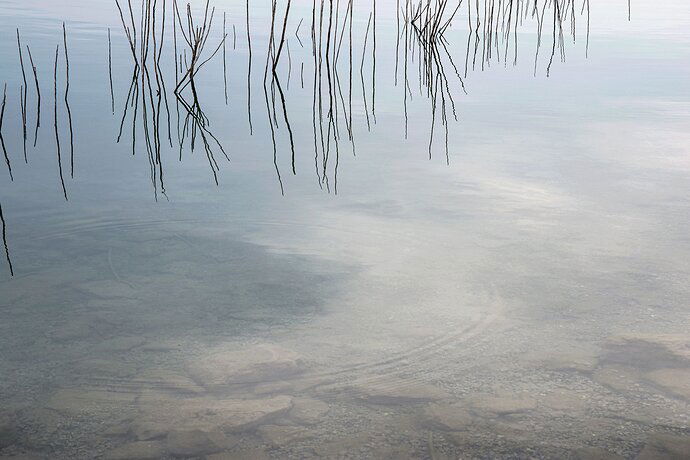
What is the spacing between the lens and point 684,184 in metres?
4.83

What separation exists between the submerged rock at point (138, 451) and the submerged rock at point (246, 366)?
34cm

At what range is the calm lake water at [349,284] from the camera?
2.29 meters

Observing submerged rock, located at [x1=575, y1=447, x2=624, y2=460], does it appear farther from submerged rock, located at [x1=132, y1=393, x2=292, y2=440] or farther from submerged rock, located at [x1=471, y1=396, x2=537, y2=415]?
submerged rock, located at [x1=132, y1=393, x2=292, y2=440]

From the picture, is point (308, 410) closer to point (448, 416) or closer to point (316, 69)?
point (448, 416)

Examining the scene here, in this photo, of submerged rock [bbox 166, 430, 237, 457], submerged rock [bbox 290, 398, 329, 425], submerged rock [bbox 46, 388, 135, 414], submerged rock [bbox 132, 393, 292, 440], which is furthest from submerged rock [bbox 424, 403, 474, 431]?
submerged rock [bbox 46, 388, 135, 414]

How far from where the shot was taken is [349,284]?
3.37m

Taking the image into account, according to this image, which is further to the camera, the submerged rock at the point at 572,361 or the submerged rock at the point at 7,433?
the submerged rock at the point at 572,361

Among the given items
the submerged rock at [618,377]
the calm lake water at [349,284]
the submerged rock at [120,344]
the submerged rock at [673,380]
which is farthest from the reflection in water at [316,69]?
the submerged rock at [673,380]

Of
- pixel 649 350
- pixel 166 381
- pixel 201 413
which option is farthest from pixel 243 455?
pixel 649 350

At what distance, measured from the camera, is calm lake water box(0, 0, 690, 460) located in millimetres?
2285

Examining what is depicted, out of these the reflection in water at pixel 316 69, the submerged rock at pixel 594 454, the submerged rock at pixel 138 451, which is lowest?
the submerged rock at pixel 138 451

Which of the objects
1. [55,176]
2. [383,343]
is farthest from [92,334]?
[55,176]

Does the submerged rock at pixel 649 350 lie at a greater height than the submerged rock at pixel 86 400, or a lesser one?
greater

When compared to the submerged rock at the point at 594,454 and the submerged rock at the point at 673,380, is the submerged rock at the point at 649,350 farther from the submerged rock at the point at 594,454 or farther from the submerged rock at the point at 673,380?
the submerged rock at the point at 594,454
